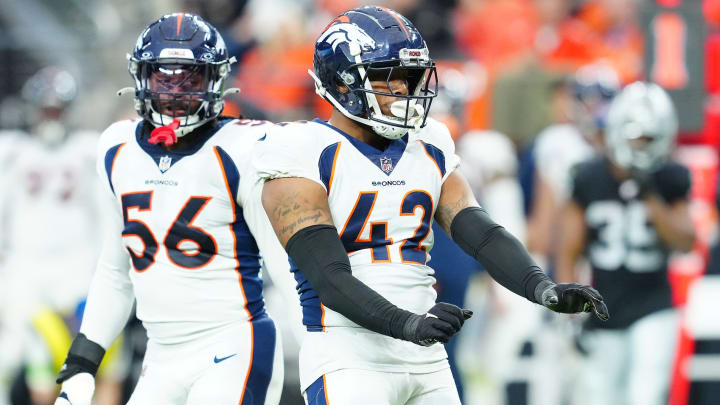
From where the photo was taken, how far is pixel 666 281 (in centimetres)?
750

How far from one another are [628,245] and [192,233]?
140 inches

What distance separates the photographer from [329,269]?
12.7 feet

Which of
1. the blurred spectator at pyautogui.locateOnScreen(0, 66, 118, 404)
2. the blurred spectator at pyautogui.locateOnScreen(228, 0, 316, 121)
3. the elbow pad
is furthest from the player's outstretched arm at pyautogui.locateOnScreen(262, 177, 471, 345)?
the blurred spectator at pyautogui.locateOnScreen(228, 0, 316, 121)

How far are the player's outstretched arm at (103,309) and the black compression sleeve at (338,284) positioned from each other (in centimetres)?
107

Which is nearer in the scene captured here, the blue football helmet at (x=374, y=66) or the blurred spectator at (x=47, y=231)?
the blue football helmet at (x=374, y=66)

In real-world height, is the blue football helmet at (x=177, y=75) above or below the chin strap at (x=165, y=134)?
above

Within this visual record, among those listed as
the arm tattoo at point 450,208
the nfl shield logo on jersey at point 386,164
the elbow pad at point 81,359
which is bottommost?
the elbow pad at point 81,359

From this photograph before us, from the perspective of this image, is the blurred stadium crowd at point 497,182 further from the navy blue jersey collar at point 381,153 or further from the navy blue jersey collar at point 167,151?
the navy blue jersey collar at point 381,153

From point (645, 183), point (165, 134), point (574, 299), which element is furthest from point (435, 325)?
point (645, 183)

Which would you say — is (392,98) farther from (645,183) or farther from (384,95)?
(645,183)

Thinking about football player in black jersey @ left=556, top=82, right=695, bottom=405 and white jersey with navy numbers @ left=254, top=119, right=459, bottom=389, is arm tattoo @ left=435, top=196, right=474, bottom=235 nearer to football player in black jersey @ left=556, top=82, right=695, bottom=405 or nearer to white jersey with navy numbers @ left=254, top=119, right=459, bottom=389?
white jersey with navy numbers @ left=254, top=119, right=459, bottom=389

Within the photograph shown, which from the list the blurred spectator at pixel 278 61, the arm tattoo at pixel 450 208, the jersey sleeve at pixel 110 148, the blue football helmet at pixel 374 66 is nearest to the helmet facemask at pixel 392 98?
the blue football helmet at pixel 374 66

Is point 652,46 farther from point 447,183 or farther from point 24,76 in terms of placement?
point 24,76

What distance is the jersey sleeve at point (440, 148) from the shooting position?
14.0ft
